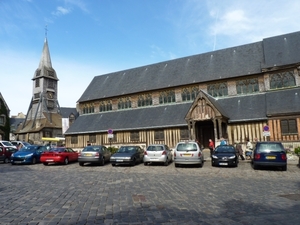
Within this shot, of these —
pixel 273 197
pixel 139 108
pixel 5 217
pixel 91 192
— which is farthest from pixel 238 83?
pixel 5 217

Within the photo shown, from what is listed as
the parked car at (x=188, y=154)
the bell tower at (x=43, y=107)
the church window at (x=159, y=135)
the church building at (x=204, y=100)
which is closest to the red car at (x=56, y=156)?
the church building at (x=204, y=100)

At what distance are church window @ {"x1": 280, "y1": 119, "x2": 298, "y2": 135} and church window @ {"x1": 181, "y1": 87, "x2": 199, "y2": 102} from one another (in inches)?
373

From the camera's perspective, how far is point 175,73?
30.0m

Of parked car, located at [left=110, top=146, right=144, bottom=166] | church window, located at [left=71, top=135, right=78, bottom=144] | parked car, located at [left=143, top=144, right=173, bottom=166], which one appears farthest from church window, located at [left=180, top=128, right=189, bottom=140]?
church window, located at [left=71, top=135, right=78, bottom=144]

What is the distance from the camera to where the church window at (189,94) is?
A: 26906 mm

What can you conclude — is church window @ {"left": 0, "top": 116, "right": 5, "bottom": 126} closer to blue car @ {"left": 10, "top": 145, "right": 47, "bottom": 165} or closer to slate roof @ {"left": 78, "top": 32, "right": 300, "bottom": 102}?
slate roof @ {"left": 78, "top": 32, "right": 300, "bottom": 102}

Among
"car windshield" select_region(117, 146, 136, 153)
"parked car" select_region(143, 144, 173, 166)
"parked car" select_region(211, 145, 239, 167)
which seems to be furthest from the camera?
"car windshield" select_region(117, 146, 136, 153)

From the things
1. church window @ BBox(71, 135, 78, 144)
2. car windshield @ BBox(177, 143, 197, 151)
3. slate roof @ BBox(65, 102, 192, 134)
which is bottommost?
car windshield @ BBox(177, 143, 197, 151)

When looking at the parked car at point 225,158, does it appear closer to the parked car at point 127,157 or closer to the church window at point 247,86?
the parked car at point 127,157

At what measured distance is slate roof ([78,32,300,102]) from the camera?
2469cm

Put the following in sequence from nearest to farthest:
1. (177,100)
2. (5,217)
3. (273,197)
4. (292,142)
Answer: (5,217) → (273,197) → (292,142) → (177,100)

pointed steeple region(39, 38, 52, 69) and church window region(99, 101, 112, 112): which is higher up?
pointed steeple region(39, 38, 52, 69)

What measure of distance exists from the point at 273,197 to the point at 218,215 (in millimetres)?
2624

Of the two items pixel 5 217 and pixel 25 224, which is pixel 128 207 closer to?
pixel 25 224
